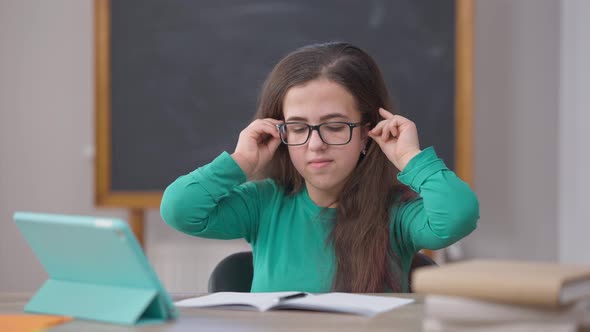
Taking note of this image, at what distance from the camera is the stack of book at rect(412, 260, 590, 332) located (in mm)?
879

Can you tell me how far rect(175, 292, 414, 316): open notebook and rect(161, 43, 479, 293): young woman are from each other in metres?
0.34

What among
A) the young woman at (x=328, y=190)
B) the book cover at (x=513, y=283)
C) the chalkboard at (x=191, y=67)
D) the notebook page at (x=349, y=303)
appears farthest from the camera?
the chalkboard at (x=191, y=67)

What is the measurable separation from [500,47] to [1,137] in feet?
7.54

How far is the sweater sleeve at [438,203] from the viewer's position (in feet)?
5.08

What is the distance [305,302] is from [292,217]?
0.59 metres

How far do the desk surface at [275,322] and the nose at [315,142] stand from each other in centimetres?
51

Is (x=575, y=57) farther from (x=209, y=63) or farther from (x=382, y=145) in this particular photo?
(x=382, y=145)

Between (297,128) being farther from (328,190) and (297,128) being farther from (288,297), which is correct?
(288,297)

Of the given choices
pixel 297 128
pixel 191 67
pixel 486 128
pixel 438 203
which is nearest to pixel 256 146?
pixel 297 128

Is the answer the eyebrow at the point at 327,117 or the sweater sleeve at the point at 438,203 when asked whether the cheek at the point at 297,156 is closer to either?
the eyebrow at the point at 327,117

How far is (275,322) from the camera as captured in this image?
1.11m

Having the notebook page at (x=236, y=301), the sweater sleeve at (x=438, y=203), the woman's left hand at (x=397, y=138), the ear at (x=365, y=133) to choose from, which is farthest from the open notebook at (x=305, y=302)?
the ear at (x=365, y=133)

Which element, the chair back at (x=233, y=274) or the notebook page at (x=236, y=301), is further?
the chair back at (x=233, y=274)

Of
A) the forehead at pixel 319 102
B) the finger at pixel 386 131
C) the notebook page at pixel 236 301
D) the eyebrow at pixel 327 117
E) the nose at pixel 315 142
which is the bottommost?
the notebook page at pixel 236 301
